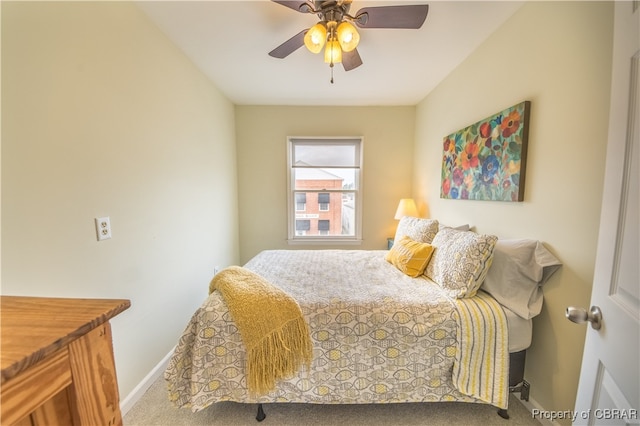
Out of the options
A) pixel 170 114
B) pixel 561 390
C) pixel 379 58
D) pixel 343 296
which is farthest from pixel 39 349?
pixel 379 58

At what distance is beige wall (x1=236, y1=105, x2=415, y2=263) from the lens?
322 centimetres

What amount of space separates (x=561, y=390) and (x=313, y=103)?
3.26m

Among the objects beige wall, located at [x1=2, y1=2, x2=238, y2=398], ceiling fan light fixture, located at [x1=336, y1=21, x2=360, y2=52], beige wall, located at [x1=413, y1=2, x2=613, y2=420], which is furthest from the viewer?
ceiling fan light fixture, located at [x1=336, y1=21, x2=360, y2=52]

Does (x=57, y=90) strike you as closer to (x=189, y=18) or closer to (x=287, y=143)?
(x=189, y=18)

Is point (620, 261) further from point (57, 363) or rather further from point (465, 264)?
point (57, 363)

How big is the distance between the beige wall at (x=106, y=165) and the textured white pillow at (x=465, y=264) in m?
1.94

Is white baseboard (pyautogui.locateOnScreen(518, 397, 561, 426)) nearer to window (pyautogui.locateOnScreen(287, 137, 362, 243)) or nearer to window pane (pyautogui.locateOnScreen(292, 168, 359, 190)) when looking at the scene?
window (pyautogui.locateOnScreen(287, 137, 362, 243))

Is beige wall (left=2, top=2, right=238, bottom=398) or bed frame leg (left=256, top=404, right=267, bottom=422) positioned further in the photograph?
bed frame leg (left=256, top=404, right=267, bottom=422)

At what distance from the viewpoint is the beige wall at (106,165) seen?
0.96m

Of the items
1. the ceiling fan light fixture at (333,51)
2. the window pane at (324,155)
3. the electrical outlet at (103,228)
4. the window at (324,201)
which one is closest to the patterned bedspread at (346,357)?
the electrical outlet at (103,228)

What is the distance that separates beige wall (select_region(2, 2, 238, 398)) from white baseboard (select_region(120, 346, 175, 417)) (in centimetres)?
4

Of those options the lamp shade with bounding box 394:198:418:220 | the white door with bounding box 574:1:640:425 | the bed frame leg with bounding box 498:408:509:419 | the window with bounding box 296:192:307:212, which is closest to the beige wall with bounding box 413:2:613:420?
the bed frame leg with bounding box 498:408:509:419

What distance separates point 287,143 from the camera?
3.25 metres

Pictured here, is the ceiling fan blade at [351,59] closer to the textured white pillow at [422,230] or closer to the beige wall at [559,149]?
the beige wall at [559,149]
